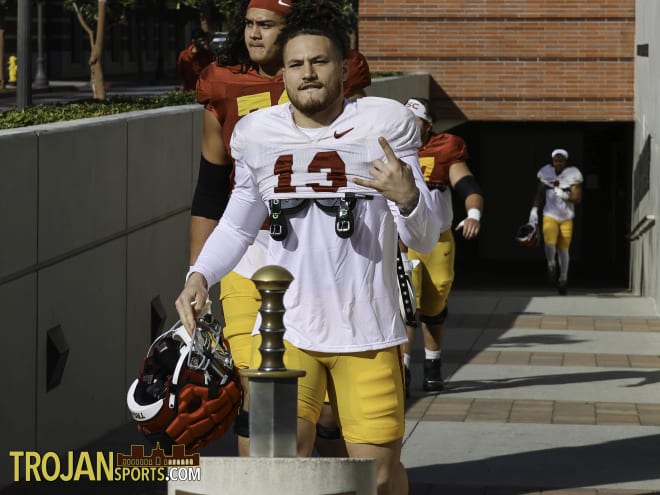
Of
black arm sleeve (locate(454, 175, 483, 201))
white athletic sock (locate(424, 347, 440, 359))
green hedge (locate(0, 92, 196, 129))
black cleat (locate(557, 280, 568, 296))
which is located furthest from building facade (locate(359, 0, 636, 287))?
black arm sleeve (locate(454, 175, 483, 201))

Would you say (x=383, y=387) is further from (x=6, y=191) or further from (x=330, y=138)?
(x=6, y=191)

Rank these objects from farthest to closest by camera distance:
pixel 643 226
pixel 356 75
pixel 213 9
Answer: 1. pixel 213 9
2. pixel 643 226
3. pixel 356 75

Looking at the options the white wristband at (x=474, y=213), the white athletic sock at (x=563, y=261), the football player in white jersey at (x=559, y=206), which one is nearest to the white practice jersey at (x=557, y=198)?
the football player in white jersey at (x=559, y=206)

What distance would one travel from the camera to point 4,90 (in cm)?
4688

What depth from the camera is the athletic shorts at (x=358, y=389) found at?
4.84 meters

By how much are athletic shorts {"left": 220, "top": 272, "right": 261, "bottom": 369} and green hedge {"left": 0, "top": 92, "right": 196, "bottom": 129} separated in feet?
8.46

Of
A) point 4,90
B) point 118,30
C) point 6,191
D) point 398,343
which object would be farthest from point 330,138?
point 118,30

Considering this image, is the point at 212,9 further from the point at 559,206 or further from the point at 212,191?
the point at 212,191

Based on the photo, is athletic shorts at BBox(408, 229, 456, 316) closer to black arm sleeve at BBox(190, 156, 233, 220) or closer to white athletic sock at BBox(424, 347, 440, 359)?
white athletic sock at BBox(424, 347, 440, 359)

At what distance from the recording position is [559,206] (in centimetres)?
2114

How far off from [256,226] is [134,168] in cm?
364

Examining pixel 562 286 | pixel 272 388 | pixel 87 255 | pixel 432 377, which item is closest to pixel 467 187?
pixel 432 377

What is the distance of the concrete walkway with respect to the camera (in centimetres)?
714

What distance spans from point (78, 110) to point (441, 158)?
2322 millimetres
